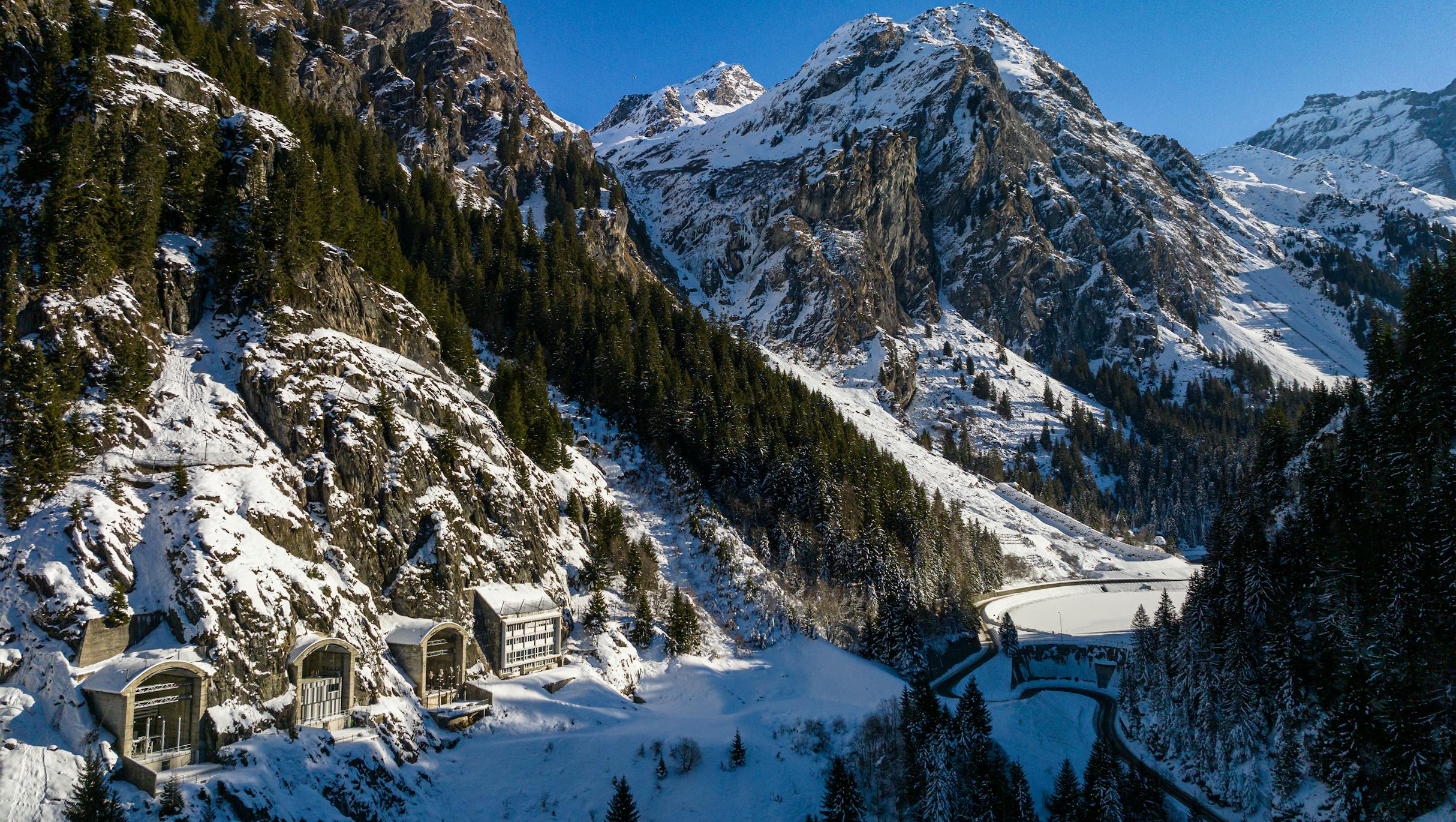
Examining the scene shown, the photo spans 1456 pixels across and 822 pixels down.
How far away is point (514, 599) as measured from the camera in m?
53.7

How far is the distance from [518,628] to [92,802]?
27.5m

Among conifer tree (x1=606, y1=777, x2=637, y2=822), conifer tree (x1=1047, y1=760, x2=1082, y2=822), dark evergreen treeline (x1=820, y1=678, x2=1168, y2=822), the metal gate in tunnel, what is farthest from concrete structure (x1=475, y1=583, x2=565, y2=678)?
conifer tree (x1=1047, y1=760, x2=1082, y2=822)

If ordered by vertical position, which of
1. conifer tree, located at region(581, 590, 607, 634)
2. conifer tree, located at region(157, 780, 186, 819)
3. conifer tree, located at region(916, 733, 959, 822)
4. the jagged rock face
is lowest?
conifer tree, located at region(916, 733, 959, 822)

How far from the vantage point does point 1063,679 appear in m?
85.7

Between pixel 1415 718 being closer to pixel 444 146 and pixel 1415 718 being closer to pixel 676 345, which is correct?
pixel 676 345

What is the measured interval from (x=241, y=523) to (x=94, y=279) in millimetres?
17003

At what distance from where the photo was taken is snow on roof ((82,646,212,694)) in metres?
32.9

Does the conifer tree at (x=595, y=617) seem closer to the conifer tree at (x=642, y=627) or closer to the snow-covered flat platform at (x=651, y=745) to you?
the conifer tree at (x=642, y=627)

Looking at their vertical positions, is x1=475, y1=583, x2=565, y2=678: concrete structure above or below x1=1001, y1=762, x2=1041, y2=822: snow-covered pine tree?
above

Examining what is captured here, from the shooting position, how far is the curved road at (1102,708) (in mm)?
54594

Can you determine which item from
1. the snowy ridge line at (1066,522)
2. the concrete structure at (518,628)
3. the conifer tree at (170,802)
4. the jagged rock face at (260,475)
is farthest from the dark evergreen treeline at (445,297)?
the snowy ridge line at (1066,522)

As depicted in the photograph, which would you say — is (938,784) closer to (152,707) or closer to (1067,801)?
(1067,801)

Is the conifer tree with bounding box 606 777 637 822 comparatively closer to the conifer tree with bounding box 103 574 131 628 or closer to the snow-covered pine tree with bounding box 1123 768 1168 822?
the conifer tree with bounding box 103 574 131 628

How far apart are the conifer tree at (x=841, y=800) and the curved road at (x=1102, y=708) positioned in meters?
23.6
